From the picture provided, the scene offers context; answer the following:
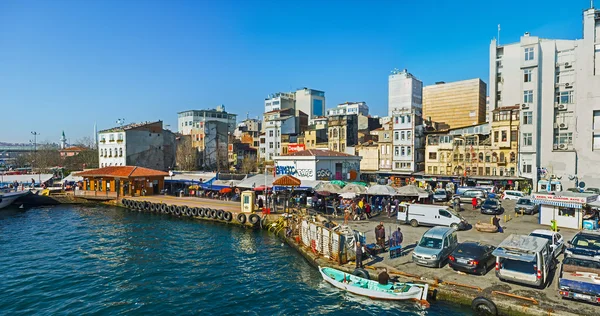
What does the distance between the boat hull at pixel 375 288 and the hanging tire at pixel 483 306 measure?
194 cm

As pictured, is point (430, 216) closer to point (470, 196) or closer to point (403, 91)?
point (470, 196)

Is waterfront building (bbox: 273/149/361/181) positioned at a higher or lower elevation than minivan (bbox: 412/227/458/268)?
higher

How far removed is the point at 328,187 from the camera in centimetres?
3559

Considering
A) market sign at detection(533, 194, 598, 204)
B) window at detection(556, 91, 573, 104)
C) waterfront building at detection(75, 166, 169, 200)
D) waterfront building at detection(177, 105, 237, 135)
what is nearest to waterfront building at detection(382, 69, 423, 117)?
window at detection(556, 91, 573, 104)

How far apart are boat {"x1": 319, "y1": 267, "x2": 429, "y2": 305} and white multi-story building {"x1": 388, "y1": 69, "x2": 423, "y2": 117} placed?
88.9 m

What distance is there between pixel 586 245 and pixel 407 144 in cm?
4361

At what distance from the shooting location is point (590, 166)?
45750 mm

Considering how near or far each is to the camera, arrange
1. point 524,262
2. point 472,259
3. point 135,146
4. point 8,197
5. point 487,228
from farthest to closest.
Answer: point 135,146 → point 8,197 → point 487,228 → point 472,259 → point 524,262

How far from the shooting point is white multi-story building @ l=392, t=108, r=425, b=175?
60.3m

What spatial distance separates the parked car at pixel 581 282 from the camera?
547 inches

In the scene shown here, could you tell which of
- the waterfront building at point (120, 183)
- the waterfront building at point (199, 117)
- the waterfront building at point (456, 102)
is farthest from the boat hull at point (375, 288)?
the waterfront building at point (199, 117)

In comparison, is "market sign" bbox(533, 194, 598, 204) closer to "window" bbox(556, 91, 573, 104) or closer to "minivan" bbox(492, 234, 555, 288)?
"minivan" bbox(492, 234, 555, 288)

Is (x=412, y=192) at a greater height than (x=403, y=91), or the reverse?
(x=403, y=91)

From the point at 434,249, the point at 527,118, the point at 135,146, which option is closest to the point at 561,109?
the point at 527,118
